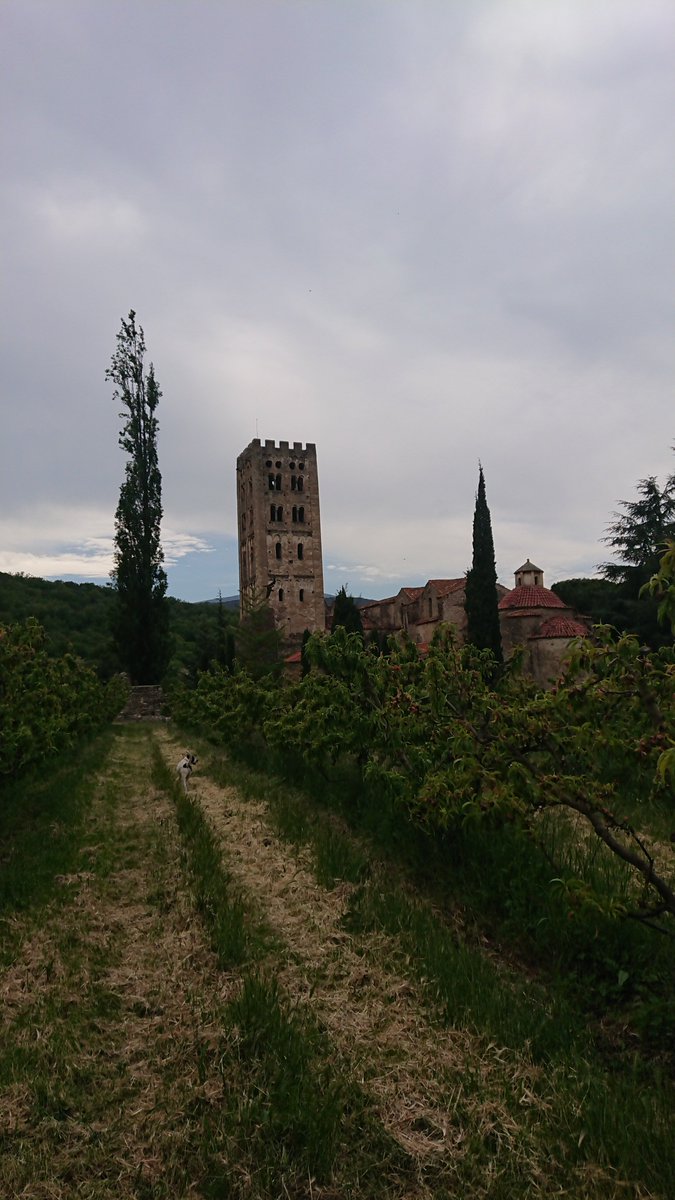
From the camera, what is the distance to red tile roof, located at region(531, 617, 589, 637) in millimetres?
37344

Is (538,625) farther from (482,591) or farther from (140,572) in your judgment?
(140,572)

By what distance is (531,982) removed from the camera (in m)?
4.53

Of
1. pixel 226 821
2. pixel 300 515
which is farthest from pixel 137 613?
pixel 226 821

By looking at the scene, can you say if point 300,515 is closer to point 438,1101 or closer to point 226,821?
point 226,821

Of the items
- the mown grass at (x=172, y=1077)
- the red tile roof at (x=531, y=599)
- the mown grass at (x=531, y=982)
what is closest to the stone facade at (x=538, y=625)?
the red tile roof at (x=531, y=599)

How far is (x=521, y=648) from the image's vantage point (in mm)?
7273

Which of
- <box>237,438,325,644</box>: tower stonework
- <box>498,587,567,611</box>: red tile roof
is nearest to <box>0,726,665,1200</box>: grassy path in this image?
<box>498,587,567,611</box>: red tile roof

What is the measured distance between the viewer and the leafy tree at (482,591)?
1451 inches

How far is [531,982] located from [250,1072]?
2.02m

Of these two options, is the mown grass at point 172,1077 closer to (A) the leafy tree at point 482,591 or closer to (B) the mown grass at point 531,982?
(B) the mown grass at point 531,982

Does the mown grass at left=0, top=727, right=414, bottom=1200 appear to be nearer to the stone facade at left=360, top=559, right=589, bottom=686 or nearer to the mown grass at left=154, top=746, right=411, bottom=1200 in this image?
the mown grass at left=154, top=746, right=411, bottom=1200

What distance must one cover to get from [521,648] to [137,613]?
118 feet

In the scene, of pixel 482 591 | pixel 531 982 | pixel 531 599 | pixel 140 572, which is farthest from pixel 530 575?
pixel 531 982

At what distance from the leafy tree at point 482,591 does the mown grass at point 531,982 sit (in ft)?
98.4
